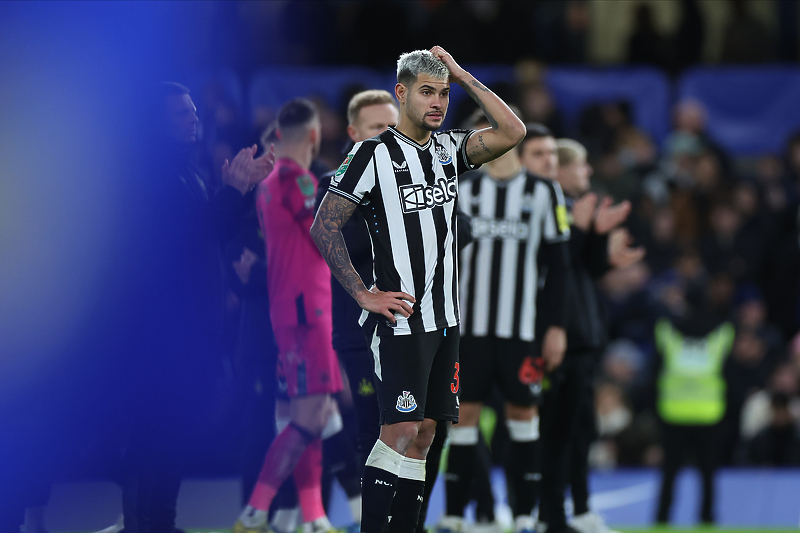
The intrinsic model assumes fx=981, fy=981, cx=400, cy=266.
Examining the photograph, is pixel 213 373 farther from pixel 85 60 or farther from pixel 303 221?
pixel 85 60

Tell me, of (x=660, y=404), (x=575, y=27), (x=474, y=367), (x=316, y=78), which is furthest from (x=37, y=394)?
(x=575, y=27)

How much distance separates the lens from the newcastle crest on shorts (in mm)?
4152

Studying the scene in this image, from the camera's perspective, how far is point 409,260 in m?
4.24

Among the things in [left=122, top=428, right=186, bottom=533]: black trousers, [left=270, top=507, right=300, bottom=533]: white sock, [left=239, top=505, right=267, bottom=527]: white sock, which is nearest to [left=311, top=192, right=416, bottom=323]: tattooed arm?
[left=122, top=428, right=186, bottom=533]: black trousers

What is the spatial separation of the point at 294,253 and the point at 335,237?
1.53 m

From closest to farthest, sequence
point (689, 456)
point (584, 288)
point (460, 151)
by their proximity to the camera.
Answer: point (460, 151) → point (584, 288) → point (689, 456)

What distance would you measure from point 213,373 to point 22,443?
106cm

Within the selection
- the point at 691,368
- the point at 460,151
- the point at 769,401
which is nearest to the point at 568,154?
the point at 460,151

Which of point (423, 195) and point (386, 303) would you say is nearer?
point (386, 303)

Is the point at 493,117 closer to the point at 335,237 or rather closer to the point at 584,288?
the point at 335,237

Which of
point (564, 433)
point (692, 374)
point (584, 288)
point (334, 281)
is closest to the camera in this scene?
point (334, 281)

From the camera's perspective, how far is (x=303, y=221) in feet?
18.5

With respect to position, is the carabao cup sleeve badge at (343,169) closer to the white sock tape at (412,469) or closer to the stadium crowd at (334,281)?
the stadium crowd at (334,281)

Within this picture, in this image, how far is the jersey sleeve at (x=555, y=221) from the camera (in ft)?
19.2
